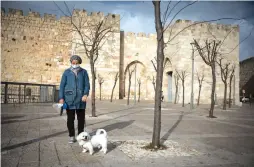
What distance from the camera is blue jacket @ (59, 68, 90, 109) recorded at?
15.8ft

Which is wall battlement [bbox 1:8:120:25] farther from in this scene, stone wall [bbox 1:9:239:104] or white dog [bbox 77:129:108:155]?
white dog [bbox 77:129:108:155]

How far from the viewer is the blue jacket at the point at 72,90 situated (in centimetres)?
482

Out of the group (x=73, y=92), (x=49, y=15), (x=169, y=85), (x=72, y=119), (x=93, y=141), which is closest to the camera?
(x=93, y=141)

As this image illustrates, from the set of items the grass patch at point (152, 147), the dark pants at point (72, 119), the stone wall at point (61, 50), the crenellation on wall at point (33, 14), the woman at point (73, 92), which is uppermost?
the crenellation on wall at point (33, 14)

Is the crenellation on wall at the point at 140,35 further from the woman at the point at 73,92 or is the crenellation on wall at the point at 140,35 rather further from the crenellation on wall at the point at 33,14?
the woman at the point at 73,92

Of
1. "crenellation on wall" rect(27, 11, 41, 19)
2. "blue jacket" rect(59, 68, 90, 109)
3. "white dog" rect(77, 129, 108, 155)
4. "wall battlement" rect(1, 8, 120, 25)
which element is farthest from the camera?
"crenellation on wall" rect(27, 11, 41, 19)

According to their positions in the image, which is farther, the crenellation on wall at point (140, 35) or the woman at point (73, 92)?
the crenellation on wall at point (140, 35)

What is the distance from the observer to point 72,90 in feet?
15.8

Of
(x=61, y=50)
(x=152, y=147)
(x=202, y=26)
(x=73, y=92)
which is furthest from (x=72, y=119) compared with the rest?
(x=202, y=26)

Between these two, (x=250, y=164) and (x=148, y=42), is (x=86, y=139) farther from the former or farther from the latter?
(x=148, y=42)

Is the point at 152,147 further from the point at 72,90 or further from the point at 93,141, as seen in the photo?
the point at 72,90

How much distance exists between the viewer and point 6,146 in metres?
4.41

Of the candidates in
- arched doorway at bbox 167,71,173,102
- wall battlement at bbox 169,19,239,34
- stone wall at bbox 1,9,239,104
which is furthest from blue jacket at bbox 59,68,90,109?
arched doorway at bbox 167,71,173,102

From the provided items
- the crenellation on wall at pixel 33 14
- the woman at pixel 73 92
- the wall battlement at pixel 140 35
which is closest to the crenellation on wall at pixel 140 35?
the wall battlement at pixel 140 35
